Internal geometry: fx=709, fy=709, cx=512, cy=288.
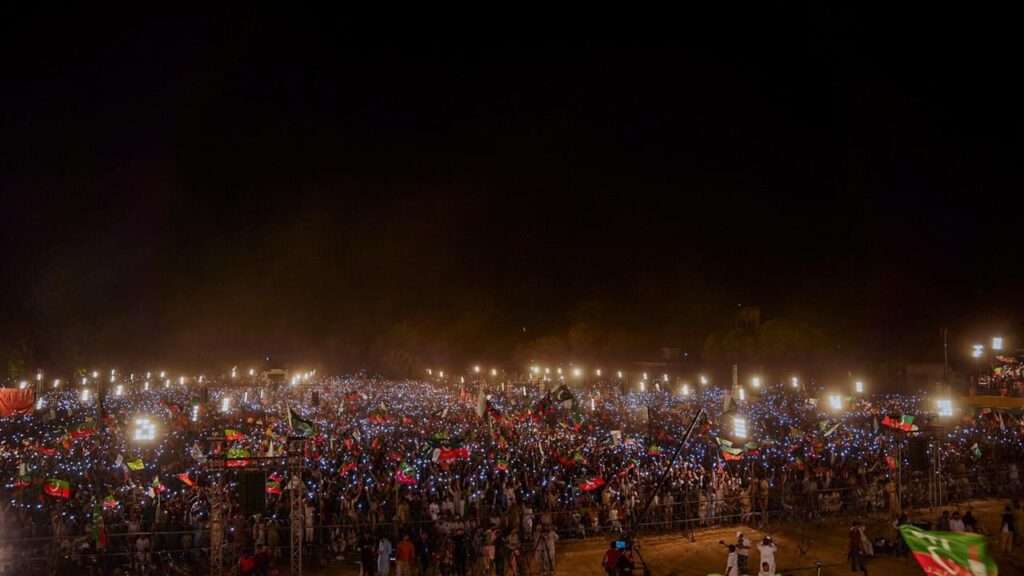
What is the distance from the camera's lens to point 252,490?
12.1 m

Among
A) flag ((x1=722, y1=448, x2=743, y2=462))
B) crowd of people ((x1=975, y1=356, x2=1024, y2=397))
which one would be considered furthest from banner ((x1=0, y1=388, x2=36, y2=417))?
crowd of people ((x1=975, y1=356, x2=1024, y2=397))

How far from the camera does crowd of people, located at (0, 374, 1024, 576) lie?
1416 centimetres

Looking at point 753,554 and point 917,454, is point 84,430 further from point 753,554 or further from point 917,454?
point 917,454

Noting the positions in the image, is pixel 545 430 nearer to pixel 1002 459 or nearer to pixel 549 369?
pixel 1002 459

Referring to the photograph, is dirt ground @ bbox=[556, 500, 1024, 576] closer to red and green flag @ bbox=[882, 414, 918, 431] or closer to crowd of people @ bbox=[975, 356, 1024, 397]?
red and green flag @ bbox=[882, 414, 918, 431]

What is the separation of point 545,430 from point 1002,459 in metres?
15.3

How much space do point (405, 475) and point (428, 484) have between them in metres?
1.11

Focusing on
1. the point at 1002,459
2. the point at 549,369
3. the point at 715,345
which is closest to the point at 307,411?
the point at 1002,459

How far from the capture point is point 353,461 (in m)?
19.4

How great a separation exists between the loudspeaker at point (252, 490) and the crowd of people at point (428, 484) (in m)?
0.05

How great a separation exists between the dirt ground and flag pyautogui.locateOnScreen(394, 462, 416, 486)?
13.0ft

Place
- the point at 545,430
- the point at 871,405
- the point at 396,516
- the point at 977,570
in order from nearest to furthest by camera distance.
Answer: the point at 977,570, the point at 396,516, the point at 545,430, the point at 871,405

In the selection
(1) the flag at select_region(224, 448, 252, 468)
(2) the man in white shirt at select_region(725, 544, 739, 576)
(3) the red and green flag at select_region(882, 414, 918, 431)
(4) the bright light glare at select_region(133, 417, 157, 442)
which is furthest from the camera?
(3) the red and green flag at select_region(882, 414, 918, 431)

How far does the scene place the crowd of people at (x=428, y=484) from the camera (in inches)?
558
